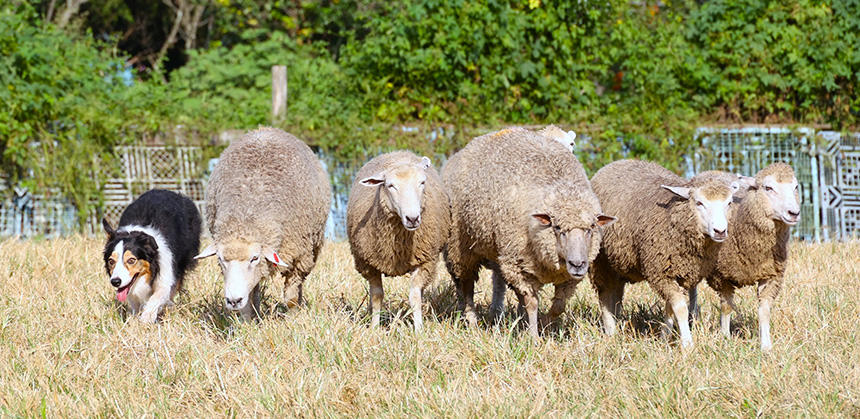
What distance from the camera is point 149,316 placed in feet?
19.0

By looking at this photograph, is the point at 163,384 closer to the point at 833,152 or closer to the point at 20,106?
the point at 20,106

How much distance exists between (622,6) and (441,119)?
2813 mm

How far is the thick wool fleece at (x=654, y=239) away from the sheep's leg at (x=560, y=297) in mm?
383

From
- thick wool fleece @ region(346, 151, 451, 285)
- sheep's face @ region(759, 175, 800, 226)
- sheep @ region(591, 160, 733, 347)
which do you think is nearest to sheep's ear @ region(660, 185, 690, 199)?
sheep @ region(591, 160, 733, 347)

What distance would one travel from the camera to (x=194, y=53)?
13820 mm

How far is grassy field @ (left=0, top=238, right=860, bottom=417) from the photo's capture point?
13.6 ft

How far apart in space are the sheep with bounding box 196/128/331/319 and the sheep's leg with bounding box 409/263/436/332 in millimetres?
684

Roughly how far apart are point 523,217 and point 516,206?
0.09 meters

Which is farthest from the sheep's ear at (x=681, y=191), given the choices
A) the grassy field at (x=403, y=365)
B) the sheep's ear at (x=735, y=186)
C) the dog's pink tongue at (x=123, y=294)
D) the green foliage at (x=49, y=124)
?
A: the green foliage at (x=49, y=124)

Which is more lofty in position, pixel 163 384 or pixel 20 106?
pixel 20 106

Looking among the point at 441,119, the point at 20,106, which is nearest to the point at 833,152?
the point at 441,119

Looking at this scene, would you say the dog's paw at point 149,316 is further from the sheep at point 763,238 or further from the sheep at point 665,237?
the sheep at point 763,238

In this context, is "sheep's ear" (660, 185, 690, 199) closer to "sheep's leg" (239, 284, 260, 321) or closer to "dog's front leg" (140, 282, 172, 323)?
"sheep's leg" (239, 284, 260, 321)

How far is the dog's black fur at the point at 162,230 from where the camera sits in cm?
586
